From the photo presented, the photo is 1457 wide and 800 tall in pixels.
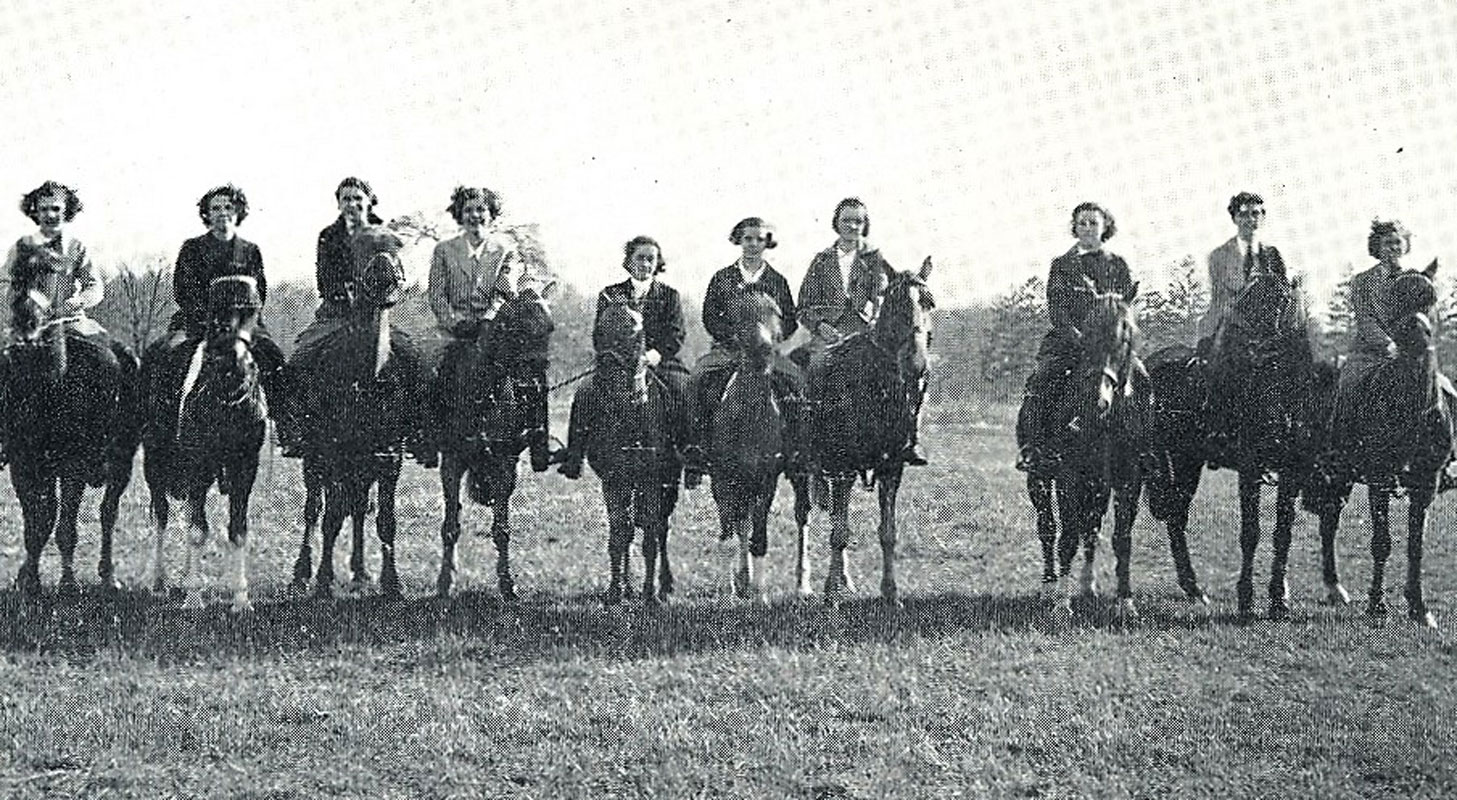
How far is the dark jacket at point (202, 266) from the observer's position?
10672 mm

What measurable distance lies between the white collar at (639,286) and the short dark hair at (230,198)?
3.20m

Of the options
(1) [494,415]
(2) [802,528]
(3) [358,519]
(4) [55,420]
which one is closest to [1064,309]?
(2) [802,528]

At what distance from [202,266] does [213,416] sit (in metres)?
1.54

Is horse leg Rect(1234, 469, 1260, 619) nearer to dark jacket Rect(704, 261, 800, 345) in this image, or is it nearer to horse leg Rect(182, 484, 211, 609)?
dark jacket Rect(704, 261, 800, 345)

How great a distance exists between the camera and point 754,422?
10.3m

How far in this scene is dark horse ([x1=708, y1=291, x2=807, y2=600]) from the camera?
1022 cm

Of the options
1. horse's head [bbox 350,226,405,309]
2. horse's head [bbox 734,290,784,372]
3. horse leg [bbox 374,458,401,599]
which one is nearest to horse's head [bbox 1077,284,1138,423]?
horse's head [bbox 734,290,784,372]

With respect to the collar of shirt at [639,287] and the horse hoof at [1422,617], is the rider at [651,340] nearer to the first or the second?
the collar of shirt at [639,287]

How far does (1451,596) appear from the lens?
1173 cm

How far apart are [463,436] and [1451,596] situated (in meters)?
8.56

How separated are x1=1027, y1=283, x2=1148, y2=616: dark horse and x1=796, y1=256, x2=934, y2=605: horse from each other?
121 centimetres

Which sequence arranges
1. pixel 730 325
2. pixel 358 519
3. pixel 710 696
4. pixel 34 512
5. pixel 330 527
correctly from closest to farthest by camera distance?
1. pixel 710 696
2. pixel 34 512
3. pixel 330 527
4. pixel 730 325
5. pixel 358 519

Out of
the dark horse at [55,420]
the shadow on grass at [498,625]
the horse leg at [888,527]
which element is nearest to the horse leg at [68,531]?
the dark horse at [55,420]

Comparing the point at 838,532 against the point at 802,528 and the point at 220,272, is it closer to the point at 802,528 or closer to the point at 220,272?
the point at 802,528
